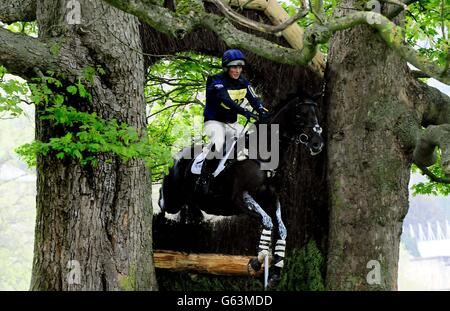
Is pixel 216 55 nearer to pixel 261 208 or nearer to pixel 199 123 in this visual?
pixel 261 208

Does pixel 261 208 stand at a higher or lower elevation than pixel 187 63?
lower

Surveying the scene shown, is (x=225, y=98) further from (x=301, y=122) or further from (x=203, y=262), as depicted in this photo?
(x=203, y=262)

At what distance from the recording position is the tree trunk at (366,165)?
891cm

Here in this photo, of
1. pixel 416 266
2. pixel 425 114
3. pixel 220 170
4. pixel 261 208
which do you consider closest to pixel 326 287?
pixel 261 208

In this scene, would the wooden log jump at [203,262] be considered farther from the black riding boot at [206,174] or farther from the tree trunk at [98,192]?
the black riding boot at [206,174]

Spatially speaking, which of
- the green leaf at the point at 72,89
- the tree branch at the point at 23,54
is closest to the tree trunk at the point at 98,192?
the tree branch at the point at 23,54

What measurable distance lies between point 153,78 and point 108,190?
3.19 m

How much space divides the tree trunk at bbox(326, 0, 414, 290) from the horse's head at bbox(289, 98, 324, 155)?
0.75m

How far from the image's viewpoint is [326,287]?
9.12 meters

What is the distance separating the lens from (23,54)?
791 cm

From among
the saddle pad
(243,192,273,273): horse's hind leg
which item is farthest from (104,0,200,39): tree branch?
(243,192,273,273): horse's hind leg

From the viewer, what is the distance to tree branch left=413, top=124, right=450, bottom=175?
7.98m

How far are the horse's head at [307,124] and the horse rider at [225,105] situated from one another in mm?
395
